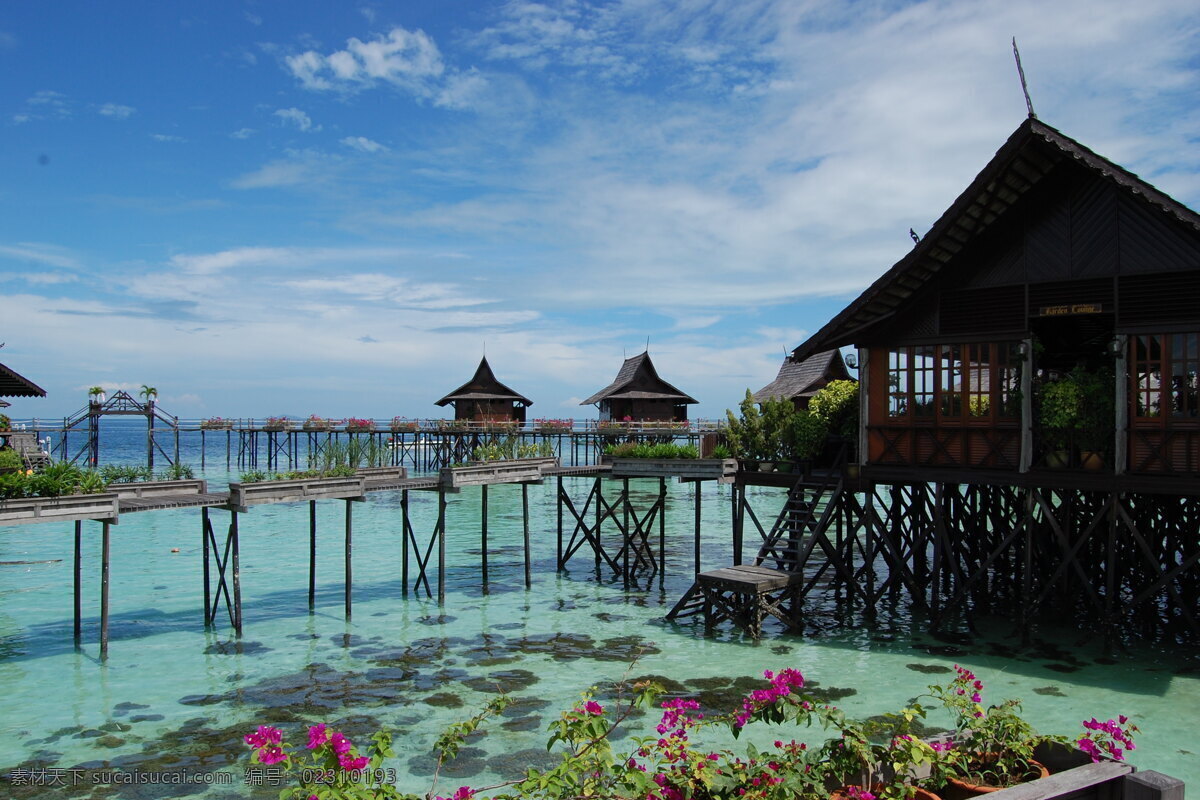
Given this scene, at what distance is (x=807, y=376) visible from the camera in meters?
41.4

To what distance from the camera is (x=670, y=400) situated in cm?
5509

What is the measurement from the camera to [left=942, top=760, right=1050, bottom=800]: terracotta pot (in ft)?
17.9

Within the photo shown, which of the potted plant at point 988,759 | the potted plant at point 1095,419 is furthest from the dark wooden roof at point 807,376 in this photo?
the potted plant at point 988,759

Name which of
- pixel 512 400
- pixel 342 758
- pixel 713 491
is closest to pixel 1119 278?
pixel 342 758

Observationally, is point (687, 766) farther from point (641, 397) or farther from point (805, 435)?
point (641, 397)

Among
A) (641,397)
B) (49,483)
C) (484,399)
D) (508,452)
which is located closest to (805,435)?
(508,452)

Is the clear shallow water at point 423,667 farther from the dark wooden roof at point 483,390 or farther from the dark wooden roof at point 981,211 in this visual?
the dark wooden roof at point 483,390

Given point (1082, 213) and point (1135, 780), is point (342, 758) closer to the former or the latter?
point (1135, 780)

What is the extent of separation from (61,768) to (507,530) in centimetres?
2306

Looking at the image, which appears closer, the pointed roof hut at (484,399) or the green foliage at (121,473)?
the green foliage at (121,473)

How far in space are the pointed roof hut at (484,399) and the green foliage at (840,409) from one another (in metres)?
40.3

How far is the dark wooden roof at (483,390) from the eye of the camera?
2282 inches

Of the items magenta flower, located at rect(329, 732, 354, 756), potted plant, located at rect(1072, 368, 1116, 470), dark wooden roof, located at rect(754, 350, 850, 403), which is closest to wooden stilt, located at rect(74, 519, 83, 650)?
magenta flower, located at rect(329, 732, 354, 756)

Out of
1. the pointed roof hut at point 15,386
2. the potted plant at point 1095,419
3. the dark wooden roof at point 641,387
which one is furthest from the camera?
the dark wooden roof at point 641,387
